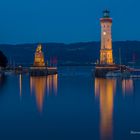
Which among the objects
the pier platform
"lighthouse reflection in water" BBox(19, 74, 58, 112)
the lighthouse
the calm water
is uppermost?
the lighthouse

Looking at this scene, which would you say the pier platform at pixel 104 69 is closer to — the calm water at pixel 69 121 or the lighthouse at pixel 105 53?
the lighthouse at pixel 105 53

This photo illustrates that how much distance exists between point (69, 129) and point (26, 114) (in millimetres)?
4115

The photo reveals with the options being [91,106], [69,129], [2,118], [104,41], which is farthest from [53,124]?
[104,41]

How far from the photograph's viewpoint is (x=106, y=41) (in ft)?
207

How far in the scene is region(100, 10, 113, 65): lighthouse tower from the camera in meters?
61.3

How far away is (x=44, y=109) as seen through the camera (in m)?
20.5

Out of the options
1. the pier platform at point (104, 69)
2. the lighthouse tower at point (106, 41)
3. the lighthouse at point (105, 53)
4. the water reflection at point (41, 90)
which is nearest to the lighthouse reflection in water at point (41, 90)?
the water reflection at point (41, 90)

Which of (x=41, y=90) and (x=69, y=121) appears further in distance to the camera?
(x=41, y=90)

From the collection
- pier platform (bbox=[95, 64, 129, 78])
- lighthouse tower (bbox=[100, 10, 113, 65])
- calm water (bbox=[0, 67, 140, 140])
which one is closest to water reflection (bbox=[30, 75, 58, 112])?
calm water (bbox=[0, 67, 140, 140])

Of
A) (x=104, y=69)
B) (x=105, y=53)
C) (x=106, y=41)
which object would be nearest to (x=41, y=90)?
(x=104, y=69)

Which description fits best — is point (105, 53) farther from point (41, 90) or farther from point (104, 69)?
point (41, 90)

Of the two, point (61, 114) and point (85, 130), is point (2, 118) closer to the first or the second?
point (61, 114)

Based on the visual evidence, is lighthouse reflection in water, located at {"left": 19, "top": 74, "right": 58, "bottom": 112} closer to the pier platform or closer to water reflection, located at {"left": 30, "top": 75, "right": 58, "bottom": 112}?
water reflection, located at {"left": 30, "top": 75, "right": 58, "bottom": 112}

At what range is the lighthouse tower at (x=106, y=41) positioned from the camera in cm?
6131
